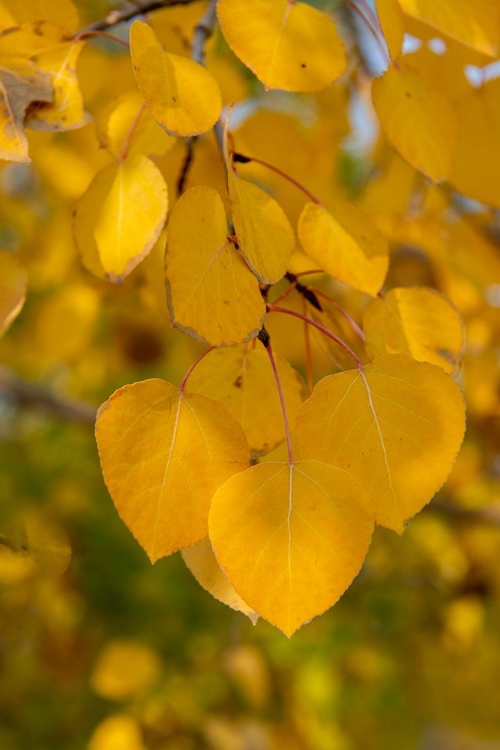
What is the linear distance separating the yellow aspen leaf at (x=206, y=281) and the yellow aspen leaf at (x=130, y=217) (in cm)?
7

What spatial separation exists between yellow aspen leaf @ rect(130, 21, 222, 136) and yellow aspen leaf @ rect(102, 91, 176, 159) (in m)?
0.07

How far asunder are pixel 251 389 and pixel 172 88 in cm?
18

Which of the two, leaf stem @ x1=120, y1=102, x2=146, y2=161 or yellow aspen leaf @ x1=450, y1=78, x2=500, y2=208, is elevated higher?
yellow aspen leaf @ x1=450, y1=78, x2=500, y2=208

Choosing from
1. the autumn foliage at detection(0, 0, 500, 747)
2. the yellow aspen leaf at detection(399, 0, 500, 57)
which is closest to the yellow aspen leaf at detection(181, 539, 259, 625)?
the autumn foliage at detection(0, 0, 500, 747)

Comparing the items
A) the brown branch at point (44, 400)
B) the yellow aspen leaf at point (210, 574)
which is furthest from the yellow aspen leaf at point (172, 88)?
the brown branch at point (44, 400)

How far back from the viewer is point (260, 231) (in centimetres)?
44

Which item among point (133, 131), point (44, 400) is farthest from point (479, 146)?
point (44, 400)

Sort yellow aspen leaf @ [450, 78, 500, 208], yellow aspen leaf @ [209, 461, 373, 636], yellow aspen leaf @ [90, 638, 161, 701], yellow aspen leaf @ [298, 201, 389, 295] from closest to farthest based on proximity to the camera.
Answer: yellow aspen leaf @ [209, 461, 373, 636] < yellow aspen leaf @ [298, 201, 389, 295] < yellow aspen leaf @ [450, 78, 500, 208] < yellow aspen leaf @ [90, 638, 161, 701]

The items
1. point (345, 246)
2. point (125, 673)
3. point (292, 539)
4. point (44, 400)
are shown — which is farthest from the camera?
point (125, 673)

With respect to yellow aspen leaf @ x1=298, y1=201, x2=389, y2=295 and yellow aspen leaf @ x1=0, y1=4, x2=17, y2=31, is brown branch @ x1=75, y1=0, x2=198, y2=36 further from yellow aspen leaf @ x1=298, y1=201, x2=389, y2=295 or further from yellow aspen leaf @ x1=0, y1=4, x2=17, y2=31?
yellow aspen leaf @ x1=298, y1=201, x2=389, y2=295

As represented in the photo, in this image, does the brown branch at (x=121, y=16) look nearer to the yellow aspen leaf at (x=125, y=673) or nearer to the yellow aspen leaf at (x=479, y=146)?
the yellow aspen leaf at (x=479, y=146)

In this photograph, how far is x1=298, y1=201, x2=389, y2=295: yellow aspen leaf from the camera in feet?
1.66

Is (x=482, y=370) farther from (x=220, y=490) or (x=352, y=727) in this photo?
(x=352, y=727)

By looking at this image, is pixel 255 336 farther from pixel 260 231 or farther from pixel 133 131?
pixel 133 131
